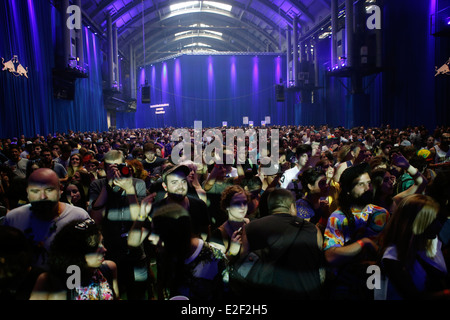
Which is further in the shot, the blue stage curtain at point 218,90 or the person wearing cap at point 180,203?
the blue stage curtain at point 218,90

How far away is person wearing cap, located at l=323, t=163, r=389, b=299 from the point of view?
Result: 7.45ft

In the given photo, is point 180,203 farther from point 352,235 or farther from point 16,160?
point 16,160

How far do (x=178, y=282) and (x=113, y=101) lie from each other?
29.7 m

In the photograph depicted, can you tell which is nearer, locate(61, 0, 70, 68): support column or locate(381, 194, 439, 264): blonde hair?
locate(381, 194, 439, 264): blonde hair

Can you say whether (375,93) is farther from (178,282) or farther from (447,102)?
(178,282)

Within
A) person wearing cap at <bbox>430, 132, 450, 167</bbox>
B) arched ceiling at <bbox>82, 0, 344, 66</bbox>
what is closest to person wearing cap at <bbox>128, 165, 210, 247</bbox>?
person wearing cap at <bbox>430, 132, 450, 167</bbox>

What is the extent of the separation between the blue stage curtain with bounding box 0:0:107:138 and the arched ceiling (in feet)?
19.4

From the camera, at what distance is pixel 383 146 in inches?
264

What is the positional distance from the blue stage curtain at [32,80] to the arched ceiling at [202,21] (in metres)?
5.92

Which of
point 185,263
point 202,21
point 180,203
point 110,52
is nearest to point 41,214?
point 180,203

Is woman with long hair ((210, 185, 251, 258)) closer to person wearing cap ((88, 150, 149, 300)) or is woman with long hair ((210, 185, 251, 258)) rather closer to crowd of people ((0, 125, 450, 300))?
crowd of people ((0, 125, 450, 300))

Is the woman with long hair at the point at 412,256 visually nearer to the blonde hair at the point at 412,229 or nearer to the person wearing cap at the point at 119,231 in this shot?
the blonde hair at the point at 412,229

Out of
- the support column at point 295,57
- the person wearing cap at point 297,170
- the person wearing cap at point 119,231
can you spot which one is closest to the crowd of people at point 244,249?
the person wearing cap at point 119,231

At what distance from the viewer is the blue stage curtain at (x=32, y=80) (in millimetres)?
13648
